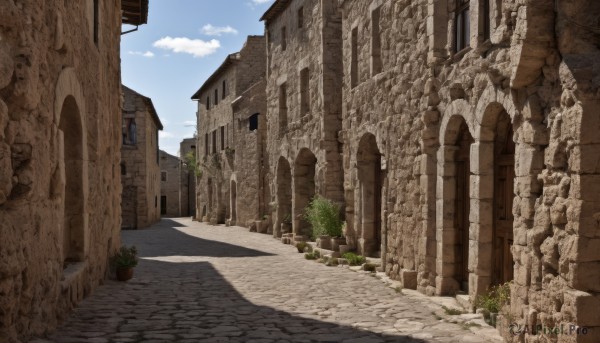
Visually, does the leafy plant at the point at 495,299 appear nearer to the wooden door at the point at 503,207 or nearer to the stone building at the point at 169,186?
the wooden door at the point at 503,207

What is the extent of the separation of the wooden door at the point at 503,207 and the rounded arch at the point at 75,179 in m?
5.21

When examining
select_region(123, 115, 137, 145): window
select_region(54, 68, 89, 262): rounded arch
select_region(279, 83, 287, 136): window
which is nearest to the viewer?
select_region(54, 68, 89, 262): rounded arch

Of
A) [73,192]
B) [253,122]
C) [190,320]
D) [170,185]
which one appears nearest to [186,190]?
[170,185]

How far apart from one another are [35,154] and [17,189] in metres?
0.43

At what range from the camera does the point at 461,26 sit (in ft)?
24.2

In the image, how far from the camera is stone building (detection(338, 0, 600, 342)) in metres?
4.52

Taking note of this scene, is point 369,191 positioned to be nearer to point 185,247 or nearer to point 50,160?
point 185,247

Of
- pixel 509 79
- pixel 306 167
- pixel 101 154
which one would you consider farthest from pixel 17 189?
pixel 306 167

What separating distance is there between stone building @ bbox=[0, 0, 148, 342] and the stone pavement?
1.82ft

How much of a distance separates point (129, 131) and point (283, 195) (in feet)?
32.8

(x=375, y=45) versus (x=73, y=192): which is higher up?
(x=375, y=45)

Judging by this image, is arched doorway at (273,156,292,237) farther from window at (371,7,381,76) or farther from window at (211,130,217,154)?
window at (211,130,217,154)

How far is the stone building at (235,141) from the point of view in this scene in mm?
21531

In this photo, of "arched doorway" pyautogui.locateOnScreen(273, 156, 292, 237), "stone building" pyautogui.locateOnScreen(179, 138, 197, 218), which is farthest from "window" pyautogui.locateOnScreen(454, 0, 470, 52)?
"stone building" pyautogui.locateOnScreen(179, 138, 197, 218)
